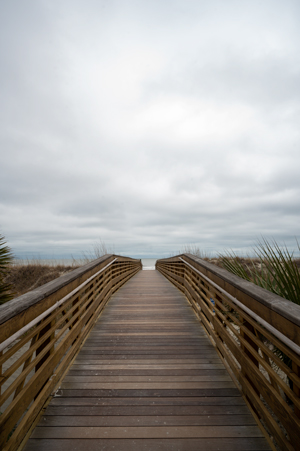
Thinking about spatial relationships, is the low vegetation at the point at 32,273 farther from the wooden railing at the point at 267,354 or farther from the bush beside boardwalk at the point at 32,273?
the wooden railing at the point at 267,354

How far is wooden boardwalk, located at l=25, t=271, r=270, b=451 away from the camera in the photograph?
1901 mm

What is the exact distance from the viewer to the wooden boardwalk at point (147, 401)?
1.90 m

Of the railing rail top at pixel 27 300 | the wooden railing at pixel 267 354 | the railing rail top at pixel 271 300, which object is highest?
the railing rail top at pixel 27 300

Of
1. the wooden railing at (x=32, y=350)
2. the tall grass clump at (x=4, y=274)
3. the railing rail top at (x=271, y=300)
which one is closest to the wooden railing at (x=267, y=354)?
the railing rail top at (x=271, y=300)

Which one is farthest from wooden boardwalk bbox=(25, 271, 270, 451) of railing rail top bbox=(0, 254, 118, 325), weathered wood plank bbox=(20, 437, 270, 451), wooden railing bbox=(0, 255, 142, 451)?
railing rail top bbox=(0, 254, 118, 325)

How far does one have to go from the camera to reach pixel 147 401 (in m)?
2.33

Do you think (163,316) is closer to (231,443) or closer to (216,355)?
(216,355)

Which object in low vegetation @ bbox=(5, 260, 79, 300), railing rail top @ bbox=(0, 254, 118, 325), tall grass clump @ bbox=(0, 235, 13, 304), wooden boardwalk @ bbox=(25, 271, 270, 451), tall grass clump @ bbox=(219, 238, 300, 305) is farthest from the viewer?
low vegetation @ bbox=(5, 260, 79, 300)

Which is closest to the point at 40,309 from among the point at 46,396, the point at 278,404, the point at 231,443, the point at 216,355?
the point at 46,396

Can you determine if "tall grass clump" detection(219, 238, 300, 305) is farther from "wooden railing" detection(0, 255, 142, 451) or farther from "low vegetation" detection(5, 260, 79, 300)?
"low vegetation" detection(5, 260, 79, 300)

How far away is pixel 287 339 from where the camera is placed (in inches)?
62.7

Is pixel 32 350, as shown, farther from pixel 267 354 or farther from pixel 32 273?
pixel 32 273

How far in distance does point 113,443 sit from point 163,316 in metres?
2.87

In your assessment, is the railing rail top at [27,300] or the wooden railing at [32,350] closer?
the wooden railing at [32,350]
